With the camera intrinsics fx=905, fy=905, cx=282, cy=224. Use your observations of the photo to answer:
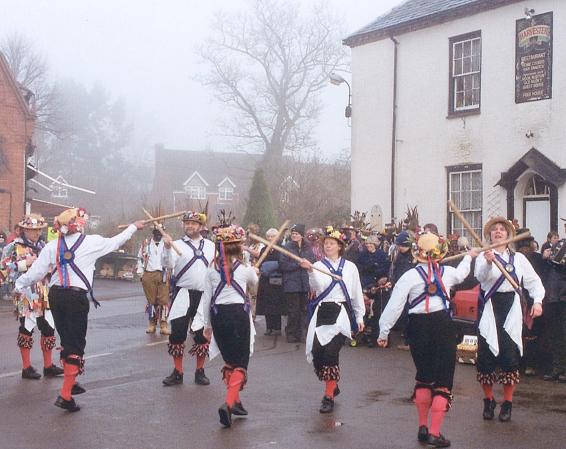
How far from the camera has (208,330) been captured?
29.2 feet

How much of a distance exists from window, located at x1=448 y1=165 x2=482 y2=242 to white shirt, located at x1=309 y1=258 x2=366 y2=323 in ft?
39.3

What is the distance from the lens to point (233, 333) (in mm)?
8664

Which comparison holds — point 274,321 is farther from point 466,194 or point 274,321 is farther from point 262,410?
point 466,194

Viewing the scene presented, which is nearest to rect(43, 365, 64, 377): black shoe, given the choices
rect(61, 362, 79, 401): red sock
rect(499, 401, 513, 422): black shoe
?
rect(61, 362, 79, 401): red sock

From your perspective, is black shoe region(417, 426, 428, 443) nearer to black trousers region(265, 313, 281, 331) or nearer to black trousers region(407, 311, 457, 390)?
black trousers region(407, 311, 457, 390)

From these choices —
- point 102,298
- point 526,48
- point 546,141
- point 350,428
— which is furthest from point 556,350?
point 102,298

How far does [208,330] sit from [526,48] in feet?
42.6

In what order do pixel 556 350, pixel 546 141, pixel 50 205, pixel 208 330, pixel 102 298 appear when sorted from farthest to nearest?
pixel 50 205 → pixel 102 298 → pixel 546 141 → pixel 556 350 → pixel 208 330

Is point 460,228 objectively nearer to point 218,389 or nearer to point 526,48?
point 526,48

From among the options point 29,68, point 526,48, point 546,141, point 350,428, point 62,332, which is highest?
point 29,68

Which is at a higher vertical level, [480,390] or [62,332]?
[62,332]

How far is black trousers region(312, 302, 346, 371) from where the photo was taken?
30.0 feet

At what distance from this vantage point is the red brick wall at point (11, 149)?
1380 inches

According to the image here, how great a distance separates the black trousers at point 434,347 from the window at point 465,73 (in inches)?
531
